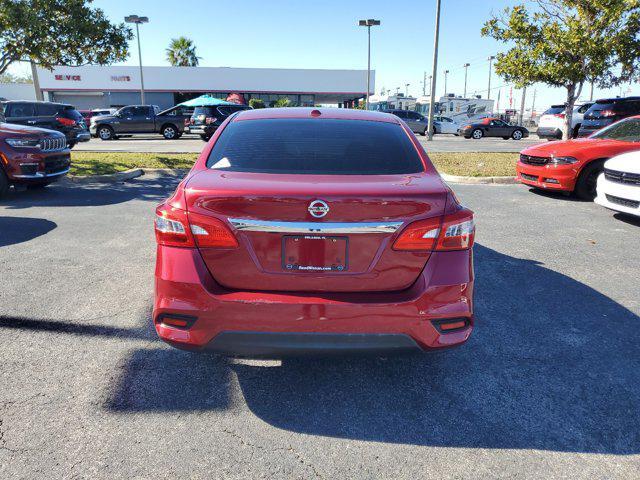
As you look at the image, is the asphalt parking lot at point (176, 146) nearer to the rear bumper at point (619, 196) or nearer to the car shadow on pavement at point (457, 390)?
the rear bumper at point (619, 196)

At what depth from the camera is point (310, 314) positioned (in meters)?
2.47

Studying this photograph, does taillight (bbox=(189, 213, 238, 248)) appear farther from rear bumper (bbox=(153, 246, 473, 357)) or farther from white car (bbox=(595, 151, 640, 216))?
white car (bbox=(595, 151, 640, 216))

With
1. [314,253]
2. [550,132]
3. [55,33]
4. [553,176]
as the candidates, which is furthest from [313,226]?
[550,132]

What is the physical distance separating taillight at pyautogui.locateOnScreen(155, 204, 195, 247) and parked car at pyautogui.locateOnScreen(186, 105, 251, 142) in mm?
21945

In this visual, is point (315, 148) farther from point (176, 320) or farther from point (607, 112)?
point (607, 112)

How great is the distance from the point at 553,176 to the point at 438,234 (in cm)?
752

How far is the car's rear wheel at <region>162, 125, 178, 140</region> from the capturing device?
26.5 metres

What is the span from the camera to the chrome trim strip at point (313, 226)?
244 centimetres

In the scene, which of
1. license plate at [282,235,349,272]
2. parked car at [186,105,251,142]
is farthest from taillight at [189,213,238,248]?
parked car at [186,105,251,142]

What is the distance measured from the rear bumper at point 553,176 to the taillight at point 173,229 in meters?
8.24

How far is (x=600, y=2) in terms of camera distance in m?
14.9

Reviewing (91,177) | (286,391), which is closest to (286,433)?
(286,391)

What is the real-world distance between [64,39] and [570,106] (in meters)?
16.8

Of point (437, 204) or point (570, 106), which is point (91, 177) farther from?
point (570, 106)
